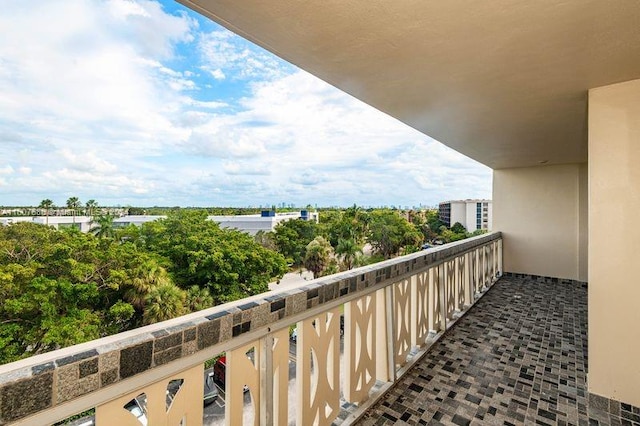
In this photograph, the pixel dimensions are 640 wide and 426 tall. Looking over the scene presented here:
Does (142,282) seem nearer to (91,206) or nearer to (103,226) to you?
(103,226)

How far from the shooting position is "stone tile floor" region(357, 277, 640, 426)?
5.65 feet

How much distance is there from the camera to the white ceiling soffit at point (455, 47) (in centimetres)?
115

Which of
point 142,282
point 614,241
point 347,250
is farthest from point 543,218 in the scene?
point 142,282

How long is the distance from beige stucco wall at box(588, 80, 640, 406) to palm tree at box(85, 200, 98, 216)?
4.65 meters

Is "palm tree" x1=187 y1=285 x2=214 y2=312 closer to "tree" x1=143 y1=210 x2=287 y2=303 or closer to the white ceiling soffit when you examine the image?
"tree" x1=143 y1=210 x2=287 y2=303

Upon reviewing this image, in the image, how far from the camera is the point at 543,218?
17.0 ft

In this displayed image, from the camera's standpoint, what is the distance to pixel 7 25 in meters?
2.62

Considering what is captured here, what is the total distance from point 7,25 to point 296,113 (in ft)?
23.0

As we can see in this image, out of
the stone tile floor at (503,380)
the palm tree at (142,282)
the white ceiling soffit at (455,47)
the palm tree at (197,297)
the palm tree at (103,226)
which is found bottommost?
the palm tree at (197,297)

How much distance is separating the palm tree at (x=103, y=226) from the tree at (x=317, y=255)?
18.3ft

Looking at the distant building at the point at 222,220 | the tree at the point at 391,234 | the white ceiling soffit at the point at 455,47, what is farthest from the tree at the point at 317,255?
the white ceiling soffit at the point at 455,47

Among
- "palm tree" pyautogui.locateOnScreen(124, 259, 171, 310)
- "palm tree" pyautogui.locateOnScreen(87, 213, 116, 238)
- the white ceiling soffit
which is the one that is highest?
the white ceiling soffit

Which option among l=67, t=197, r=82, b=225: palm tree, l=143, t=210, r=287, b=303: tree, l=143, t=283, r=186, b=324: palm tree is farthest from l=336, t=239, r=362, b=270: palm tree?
l=67, t=197, r=82, b=225: palm tree

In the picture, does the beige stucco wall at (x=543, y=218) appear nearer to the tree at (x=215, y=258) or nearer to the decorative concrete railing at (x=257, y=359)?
the decorative concrete railing at (x=257, y=359)
